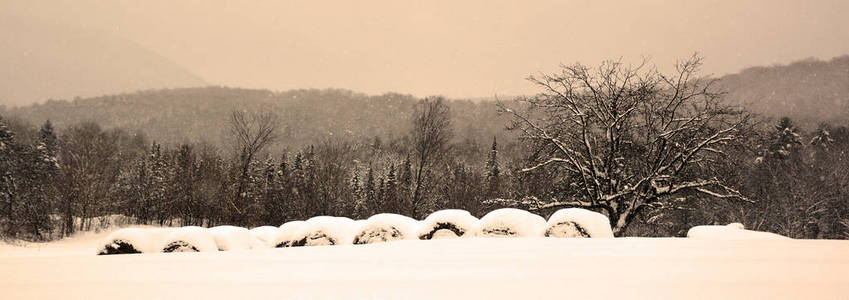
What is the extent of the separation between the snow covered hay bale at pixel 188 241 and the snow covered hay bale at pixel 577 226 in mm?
7689

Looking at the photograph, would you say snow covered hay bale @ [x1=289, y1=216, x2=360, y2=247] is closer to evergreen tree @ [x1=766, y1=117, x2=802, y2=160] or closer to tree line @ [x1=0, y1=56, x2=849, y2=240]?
tree line @ [x1=0, y1=56, x2=849, y2=240]

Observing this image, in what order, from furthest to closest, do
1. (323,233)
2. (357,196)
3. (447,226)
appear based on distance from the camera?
(357,196), (323,233), (447,226)

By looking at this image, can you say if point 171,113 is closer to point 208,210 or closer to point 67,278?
point 208,210

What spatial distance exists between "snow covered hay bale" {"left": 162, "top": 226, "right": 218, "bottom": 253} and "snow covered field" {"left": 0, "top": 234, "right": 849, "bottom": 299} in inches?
214

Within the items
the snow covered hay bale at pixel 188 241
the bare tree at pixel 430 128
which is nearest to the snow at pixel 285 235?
the snow covered hay bale at pixel 188 241

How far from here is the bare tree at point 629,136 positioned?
645 inches

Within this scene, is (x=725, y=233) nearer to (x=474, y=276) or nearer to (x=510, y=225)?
(x=510, y=225)

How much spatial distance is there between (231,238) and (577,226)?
28.7 ft

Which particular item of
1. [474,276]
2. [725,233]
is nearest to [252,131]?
[725,233]

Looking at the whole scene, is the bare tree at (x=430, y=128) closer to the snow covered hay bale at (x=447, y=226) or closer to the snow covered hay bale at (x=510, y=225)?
the snow covered hay bale at (x=447, y=226)

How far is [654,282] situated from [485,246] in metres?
3.32

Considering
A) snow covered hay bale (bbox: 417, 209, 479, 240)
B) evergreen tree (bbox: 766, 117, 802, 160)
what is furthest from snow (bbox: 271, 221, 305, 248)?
evergreen tree (bbox: 766, 117, 802, 160)

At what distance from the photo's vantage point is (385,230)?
11.8m

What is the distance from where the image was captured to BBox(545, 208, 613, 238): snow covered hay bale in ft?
32.3
